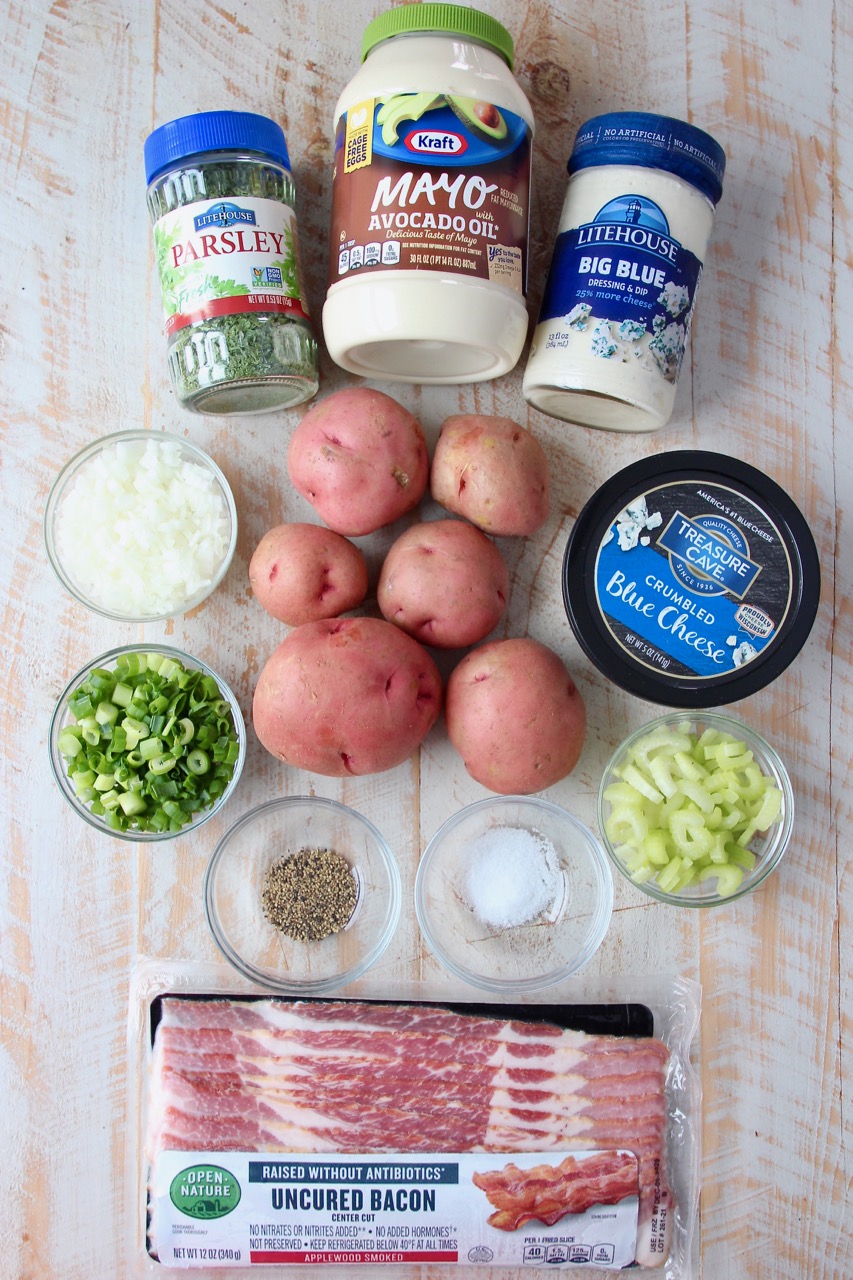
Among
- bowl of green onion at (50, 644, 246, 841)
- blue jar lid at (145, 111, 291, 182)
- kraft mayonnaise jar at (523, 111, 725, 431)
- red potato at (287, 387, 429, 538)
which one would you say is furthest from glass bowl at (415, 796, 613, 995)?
Result: blue jar lid at (145, 111, 291, 182)

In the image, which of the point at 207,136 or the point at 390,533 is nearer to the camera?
the point at 207,136

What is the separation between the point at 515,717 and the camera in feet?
3.44

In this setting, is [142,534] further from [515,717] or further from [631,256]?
[631,256]

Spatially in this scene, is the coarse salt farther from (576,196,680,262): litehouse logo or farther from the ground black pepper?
(576,196,680,262): litehouse logo

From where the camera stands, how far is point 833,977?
3.88 ft

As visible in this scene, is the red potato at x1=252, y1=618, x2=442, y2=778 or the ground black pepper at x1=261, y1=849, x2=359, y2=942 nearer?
the red potato at x1=252, y1=618, x2=442, y2=778

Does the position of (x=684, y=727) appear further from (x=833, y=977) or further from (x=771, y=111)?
(x=771, y=111)

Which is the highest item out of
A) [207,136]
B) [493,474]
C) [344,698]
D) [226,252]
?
[207,136]

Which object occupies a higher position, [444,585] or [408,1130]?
[444,585]

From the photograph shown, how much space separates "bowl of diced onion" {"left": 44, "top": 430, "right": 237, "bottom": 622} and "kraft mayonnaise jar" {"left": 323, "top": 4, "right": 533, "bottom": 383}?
10.4 inches

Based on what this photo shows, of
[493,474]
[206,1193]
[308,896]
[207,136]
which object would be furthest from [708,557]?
[206,1193]

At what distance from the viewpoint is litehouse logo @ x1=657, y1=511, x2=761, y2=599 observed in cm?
111

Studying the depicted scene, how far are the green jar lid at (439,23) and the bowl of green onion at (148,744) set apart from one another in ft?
2.40

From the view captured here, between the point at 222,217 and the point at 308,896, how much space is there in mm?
782
